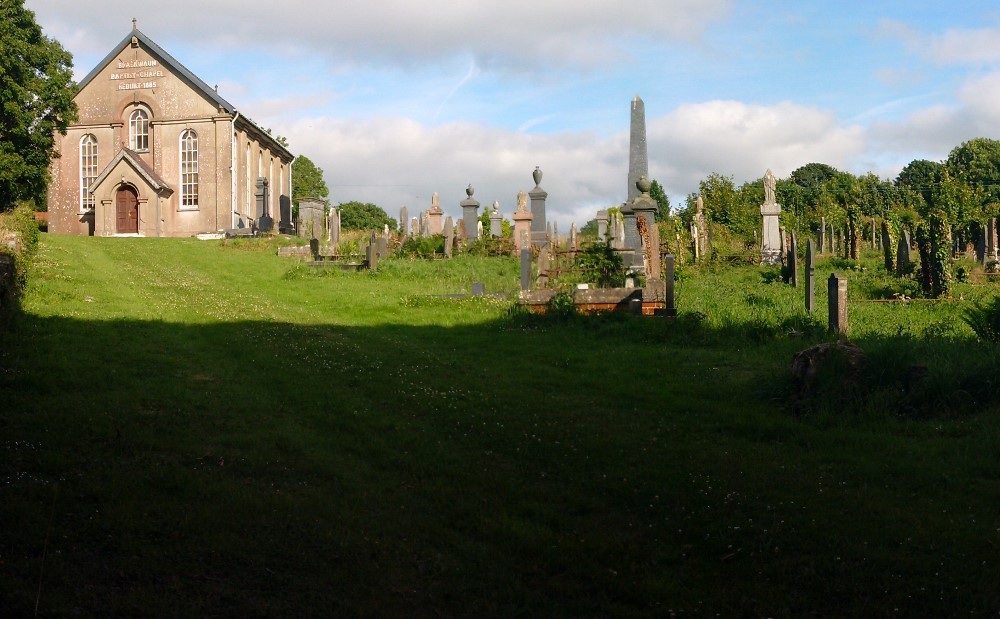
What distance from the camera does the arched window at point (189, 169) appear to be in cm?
4225

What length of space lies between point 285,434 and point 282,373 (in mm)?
2958

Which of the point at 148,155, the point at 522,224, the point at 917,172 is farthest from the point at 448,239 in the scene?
the point at 917,172

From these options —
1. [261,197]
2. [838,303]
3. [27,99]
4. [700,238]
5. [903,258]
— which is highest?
[27,99]

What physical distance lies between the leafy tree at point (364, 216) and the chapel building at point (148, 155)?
46353 millimetres

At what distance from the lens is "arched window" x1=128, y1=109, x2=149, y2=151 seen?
42688 millimetres

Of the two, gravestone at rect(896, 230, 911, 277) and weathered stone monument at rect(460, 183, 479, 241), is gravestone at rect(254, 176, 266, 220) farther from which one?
gravestone at rect(896, 230, 911, 277)

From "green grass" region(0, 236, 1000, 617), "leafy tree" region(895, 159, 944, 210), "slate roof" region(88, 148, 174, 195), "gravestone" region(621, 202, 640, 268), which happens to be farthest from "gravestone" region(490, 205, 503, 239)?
"leafy tree" region(895, 159, 944, 210)

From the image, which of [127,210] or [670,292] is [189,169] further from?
[670,292]

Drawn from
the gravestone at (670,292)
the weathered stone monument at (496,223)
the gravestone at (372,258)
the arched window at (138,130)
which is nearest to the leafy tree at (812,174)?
the weathered stone monument at (496,223)

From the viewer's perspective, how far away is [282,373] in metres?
10.6

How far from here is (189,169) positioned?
42375 mm

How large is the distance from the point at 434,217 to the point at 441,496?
2877 centimetres

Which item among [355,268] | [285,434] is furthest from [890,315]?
[355,268]

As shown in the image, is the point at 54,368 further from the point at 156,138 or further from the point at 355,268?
the point at 156,138
